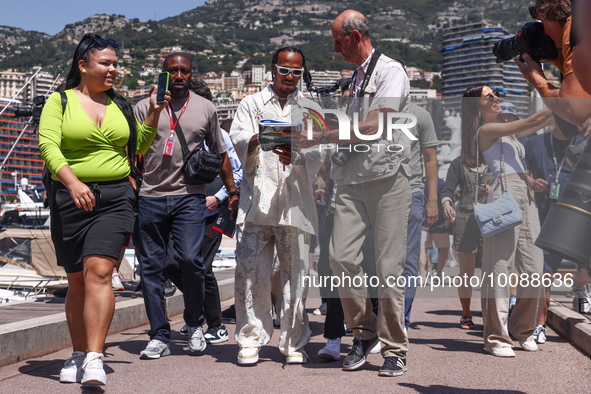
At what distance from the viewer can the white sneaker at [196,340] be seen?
6031mm

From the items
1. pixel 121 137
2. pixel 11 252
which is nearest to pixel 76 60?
pixel 121 137

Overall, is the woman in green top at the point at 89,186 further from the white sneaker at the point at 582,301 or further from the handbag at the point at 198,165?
the white sneaker at the point at 582,301

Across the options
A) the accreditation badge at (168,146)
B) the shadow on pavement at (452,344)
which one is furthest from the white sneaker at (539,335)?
the accreditation badge at (168,146)

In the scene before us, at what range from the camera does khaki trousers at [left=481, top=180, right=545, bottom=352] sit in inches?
242

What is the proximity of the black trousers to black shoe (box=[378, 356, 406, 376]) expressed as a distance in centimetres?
209

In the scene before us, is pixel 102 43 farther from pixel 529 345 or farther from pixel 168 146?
pixel 529 345

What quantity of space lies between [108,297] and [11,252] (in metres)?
12.6

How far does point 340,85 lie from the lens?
6594 mm

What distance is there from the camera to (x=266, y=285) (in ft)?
19.0

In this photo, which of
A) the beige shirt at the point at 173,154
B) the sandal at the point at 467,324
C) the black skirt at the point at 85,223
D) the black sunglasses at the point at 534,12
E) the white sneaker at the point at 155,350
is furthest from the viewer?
the sandal at the point at 467,324

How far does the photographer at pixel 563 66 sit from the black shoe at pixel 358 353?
244cm

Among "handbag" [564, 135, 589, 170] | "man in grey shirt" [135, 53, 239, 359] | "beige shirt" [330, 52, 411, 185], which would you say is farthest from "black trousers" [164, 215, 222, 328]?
"handbag" [564, 135, 589, 170]

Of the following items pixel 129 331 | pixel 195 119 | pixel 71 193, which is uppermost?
pixel 195 119

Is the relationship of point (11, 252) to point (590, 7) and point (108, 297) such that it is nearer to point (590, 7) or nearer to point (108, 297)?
point (108, 297)
